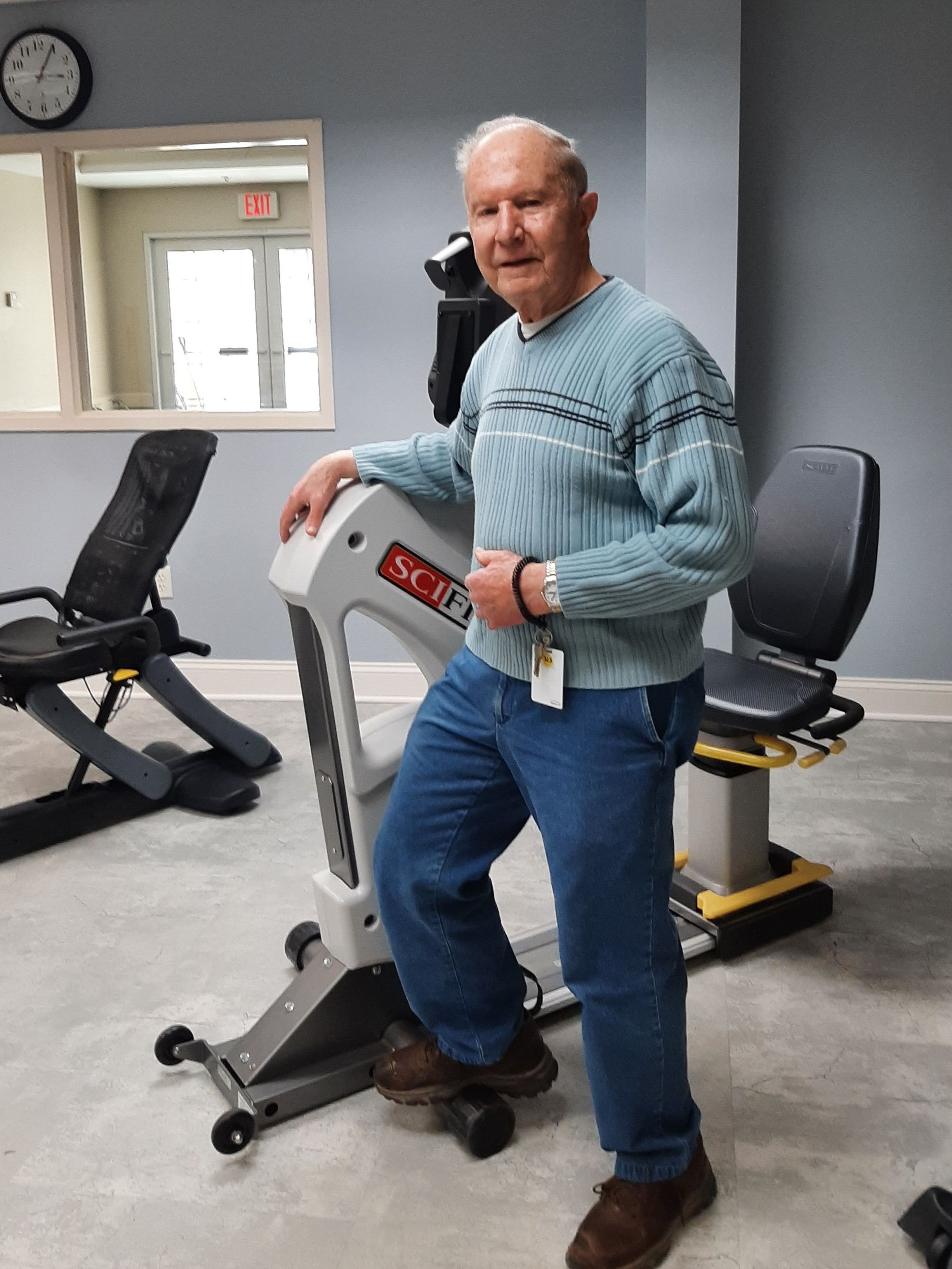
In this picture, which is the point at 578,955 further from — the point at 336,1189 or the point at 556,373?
the point at 556,373

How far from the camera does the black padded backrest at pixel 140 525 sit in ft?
11.0

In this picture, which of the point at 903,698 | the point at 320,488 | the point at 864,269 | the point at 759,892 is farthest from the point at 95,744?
the point at 864,269

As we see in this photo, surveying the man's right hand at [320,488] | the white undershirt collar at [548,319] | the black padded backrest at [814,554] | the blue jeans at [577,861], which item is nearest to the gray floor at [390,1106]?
the blue jeans at [577,861]

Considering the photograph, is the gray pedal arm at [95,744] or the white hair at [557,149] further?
the gray pedal arm at [95,744]

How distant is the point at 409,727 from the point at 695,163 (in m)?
2.59

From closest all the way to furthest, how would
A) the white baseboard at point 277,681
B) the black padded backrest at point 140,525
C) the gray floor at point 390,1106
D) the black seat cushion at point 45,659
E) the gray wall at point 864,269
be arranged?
the gray floor at point 390,1106
the black seat cushion at point 45,659
the black padded backrest at point 140,525
the gray wall at point 864,269
the white baseboard at point 277,681

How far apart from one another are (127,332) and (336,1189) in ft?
11.9

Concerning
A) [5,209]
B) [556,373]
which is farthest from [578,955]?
[5,209]

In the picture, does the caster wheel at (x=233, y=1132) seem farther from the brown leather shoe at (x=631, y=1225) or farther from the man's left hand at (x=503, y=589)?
the man's left hand at (x=503, y=589)

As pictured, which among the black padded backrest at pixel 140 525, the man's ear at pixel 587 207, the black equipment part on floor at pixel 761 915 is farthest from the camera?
the black padded backrest at pixel 140 525

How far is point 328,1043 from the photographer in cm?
203

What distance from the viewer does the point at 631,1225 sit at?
1603mm

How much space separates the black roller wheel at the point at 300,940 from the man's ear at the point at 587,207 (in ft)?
4.57

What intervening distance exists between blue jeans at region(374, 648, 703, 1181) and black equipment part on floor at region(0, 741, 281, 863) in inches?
65.1
